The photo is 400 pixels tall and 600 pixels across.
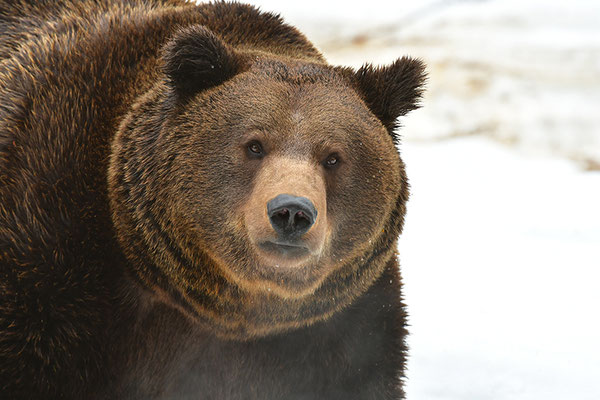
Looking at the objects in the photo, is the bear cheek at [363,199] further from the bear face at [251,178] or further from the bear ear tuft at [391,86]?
the bear ear tuft at [391,86]

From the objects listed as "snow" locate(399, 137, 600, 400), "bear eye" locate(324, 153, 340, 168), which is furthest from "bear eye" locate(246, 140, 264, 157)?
"snow" locate(399, 137, 600, 400)

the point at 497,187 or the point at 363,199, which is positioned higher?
the point at 497,187

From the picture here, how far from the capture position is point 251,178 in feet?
12.3

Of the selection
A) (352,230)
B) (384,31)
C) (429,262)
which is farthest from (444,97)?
(352,230)

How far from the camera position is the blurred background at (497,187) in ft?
18.3

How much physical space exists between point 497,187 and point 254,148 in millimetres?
5224

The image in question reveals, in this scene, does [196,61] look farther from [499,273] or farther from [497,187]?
[497,187]

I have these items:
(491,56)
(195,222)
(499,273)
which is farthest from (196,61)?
(491,56)

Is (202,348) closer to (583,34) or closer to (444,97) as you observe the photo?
(444,97)

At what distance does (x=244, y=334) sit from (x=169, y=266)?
1.69 ft

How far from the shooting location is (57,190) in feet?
13.4

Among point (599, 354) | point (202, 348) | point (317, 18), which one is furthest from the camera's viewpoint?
point (317, 18)

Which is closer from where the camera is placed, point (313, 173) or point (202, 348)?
point (313, 173)

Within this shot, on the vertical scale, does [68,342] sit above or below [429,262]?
below
